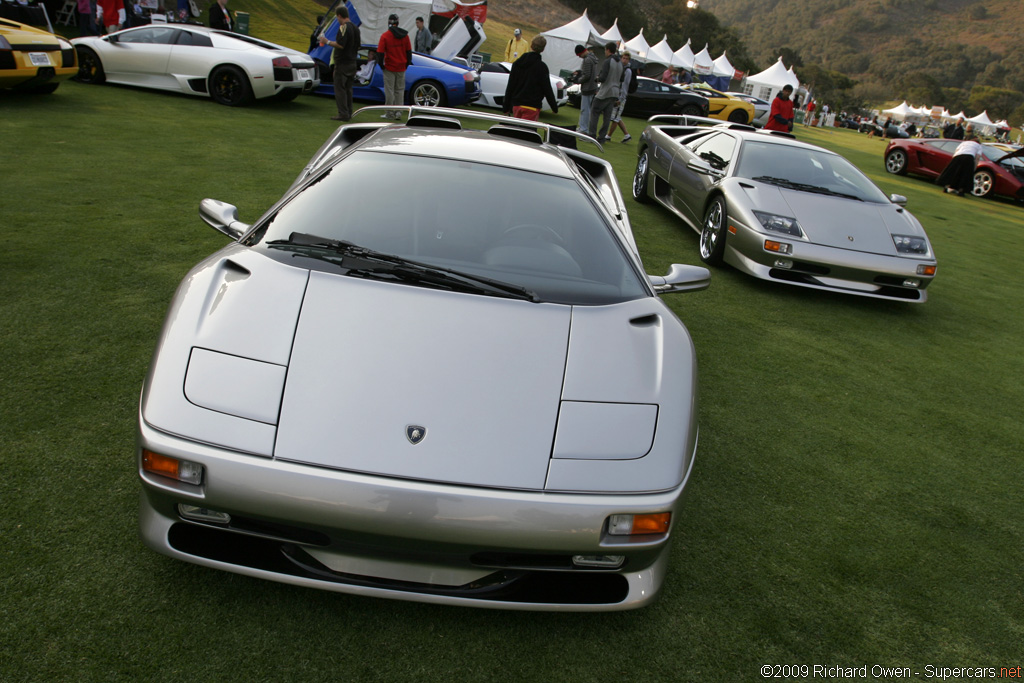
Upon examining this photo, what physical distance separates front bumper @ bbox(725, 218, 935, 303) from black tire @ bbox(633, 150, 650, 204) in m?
2.77

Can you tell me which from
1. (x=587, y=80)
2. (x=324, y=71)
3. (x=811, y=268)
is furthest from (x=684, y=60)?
(x=811, y=268)

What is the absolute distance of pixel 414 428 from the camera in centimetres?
174

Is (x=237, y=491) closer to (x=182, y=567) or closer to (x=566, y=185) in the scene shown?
(x=182, y=567)

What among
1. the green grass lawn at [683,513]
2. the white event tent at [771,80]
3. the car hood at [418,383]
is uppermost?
the white event tent at [771,80]

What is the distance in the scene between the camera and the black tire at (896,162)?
16.3m

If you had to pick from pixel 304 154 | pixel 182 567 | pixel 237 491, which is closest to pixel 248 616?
pixel 182 567

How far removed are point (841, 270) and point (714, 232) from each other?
1147 mm

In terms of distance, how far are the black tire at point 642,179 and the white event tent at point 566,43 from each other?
2479 centimetres

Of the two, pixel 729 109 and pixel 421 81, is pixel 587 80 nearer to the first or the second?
pixel 421 81

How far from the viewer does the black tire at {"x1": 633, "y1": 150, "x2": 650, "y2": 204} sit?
7.94 meters

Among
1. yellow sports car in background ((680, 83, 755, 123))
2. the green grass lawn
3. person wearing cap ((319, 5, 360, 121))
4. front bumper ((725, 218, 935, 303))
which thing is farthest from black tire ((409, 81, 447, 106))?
yellow sports car in background ((680, 83, 755, 123))

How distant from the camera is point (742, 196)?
5.72 m

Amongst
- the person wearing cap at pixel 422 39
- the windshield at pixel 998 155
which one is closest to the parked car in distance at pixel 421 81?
the person wearing cap at pixel 422 39

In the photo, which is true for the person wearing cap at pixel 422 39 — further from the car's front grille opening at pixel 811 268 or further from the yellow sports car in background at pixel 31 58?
the car's front grille opening at pixel 811 268
